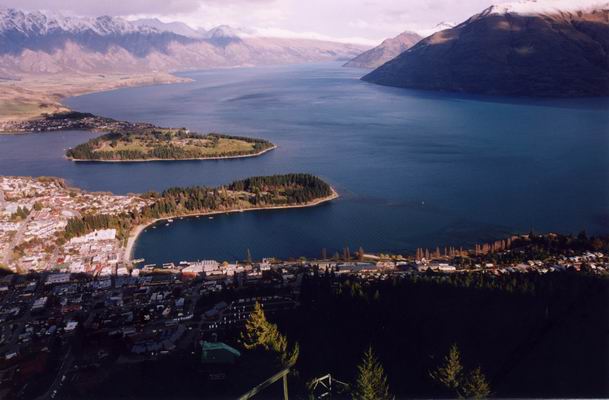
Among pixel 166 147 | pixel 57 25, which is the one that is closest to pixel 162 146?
pixel 166 147

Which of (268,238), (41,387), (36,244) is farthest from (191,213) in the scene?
(41,387)

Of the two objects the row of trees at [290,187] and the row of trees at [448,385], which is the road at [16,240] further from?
the row of trees at [448,385]

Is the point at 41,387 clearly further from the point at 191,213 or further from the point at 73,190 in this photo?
the point at 73,190

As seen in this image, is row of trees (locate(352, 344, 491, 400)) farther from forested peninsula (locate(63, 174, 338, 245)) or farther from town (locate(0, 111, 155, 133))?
town (locate(0, 111, 155, 133))

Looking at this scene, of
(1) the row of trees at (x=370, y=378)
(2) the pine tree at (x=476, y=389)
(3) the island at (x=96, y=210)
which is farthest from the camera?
(3) the island at (x=96, y=210)

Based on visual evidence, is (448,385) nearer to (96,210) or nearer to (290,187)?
(290,187)

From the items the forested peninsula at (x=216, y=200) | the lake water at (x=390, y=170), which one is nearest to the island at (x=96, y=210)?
the forested peninsula at (x=216, y=200)
